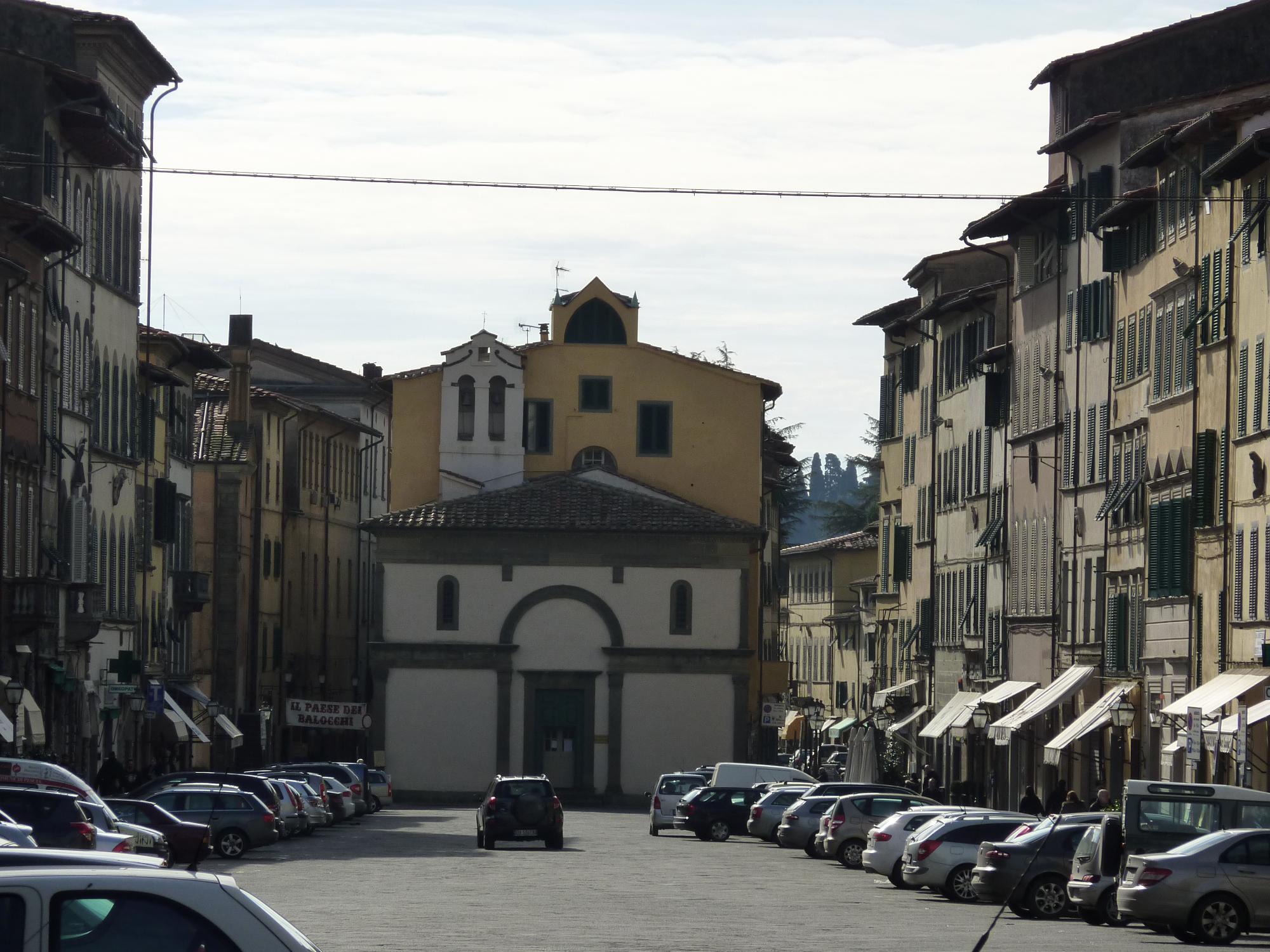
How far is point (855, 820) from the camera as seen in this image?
43.6 metres

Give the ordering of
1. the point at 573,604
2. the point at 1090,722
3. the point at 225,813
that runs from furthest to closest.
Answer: the point at 573,604 → the point at 1090,722 → the point at 225,813

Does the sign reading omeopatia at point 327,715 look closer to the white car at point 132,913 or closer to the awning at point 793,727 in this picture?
the awning at point 793,727

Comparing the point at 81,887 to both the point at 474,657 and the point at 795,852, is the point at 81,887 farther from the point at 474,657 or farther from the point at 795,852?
the point at 474,657

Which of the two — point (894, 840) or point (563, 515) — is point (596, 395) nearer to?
point (563, 515)

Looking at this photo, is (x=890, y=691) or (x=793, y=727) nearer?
(x=890, y=691)

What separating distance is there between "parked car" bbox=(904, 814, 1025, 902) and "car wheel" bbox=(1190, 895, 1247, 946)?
8389 millimetres

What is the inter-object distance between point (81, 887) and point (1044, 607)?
158 feet

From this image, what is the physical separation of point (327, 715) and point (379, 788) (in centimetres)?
265

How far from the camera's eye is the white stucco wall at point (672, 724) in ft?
250

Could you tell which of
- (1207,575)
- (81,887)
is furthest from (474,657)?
(81,887)

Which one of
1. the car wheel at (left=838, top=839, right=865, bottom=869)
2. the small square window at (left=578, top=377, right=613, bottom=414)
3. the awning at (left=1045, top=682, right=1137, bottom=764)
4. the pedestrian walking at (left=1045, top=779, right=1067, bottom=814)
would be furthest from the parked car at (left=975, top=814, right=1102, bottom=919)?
the small square window at (left=578, top=377, right=613, bottom=414)

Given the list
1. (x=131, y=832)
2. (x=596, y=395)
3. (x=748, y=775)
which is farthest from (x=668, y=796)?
(x=131, y=832)

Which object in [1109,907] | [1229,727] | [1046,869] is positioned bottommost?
[1109,907]

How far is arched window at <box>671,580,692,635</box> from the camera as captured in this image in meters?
77.1
